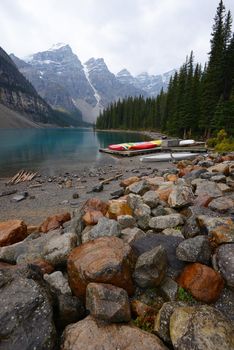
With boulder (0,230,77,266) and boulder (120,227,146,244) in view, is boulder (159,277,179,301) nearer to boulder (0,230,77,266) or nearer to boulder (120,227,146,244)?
boulder (120,227,146,244)

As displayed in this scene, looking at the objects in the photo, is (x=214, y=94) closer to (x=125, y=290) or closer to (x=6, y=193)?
(x=6, y=193)

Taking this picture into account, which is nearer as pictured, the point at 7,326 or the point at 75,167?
the point at 7,326

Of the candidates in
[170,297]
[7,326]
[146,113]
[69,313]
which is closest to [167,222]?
[170,297]

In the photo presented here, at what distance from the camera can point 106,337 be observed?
124 inches

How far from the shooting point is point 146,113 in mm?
108250

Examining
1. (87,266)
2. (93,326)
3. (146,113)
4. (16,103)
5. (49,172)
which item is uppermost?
(16,103)

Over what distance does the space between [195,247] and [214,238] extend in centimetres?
65

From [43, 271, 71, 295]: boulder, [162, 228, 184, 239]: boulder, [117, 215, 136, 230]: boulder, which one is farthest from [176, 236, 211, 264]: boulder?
[43, 271, 71, 295]: boulder

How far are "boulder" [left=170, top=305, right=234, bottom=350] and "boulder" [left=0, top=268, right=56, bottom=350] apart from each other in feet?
5.96

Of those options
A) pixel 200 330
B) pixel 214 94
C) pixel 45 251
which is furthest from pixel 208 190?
pixel 214 94

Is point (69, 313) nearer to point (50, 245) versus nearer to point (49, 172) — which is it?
point (50, 245)

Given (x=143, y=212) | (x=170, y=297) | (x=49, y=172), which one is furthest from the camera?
(x=49, y=172)

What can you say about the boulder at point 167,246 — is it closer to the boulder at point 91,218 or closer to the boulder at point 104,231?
the boulder at point 104,231

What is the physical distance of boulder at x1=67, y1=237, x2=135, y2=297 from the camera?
3.95m
